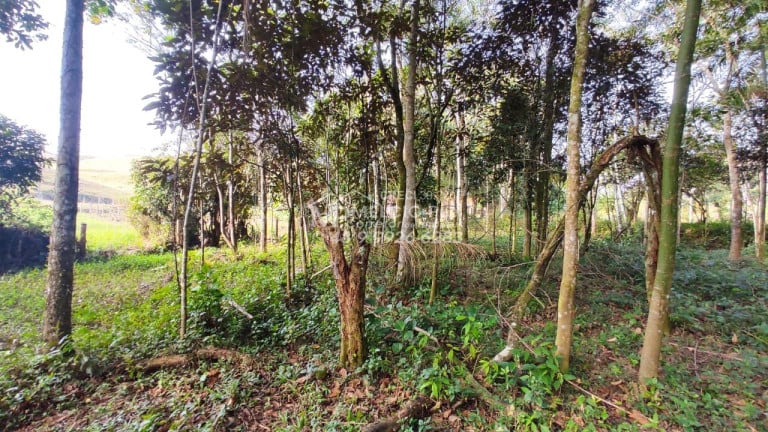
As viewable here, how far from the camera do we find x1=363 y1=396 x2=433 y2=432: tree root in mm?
2211

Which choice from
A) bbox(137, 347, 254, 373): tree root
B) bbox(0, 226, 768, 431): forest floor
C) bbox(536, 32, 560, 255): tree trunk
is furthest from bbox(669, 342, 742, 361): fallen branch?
bbox(137, 347, 254, 373): tree root

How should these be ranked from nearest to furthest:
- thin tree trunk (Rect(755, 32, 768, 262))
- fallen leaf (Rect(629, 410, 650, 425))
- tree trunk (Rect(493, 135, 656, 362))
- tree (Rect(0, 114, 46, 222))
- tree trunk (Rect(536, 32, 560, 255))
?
fallen leaf (Rect(629, 410, 650, 425))
tree trunk (Rect(493, 135, 656, 362))
tree trunk (Rect(536, 32, 560, 255))
thin tree trunk (Rect(755, 32, 768, 262))
tree (Rect(0, 114, 46, 222))

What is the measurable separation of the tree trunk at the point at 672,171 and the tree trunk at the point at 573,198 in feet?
1.91

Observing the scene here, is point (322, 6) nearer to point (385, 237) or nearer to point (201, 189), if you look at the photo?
point (385, 237)

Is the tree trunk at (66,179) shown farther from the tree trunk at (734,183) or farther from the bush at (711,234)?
the bush at (711,234)

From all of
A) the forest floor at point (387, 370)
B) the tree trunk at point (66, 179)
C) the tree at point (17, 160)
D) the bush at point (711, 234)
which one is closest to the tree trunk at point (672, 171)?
the forest floor at point (387, 370)

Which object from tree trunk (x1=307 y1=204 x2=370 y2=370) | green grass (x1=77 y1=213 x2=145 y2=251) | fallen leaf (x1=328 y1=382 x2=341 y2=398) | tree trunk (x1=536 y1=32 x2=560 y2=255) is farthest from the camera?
green grass (x1=77 y1=213 x2=145 y2=251)

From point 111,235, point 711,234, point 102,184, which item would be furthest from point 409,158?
point 102,184

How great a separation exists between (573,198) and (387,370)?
2.40 metres

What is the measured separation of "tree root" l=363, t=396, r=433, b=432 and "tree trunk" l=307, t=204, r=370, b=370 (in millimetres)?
705

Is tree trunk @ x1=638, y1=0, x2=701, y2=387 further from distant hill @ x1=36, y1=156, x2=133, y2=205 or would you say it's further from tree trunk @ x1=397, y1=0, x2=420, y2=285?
distant hill @ x1=36, y1=156, x2=133, y2=205

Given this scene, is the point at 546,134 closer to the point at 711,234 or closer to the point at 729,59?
the point at 729,59

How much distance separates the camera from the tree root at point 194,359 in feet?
9.75

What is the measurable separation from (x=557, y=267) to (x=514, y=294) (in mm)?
1576
